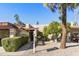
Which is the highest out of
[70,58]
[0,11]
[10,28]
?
[0,11]

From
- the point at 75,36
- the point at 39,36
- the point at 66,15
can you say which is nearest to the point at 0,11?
the point at 66,15

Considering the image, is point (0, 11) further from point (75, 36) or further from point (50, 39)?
point (75, 36)

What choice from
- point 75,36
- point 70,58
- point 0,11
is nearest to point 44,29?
point 75,36

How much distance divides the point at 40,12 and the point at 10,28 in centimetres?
351

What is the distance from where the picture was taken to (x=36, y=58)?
452 inches

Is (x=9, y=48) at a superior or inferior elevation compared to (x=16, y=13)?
inferior

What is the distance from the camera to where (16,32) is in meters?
19.5

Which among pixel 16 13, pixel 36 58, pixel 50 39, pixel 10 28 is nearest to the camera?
pixel 36 58

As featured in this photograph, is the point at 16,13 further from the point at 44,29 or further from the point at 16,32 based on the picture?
the point at 44,29

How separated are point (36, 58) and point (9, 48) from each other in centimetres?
300

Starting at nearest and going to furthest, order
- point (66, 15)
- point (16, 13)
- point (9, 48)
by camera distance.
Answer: point (9, 48), point (66, 15), point (16, 13)

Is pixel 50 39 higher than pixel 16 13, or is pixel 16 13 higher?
pixel 16 13

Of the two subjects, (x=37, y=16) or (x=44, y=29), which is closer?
(x=37, y=16)

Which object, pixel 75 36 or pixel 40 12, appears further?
pixel 75 36
